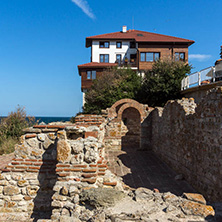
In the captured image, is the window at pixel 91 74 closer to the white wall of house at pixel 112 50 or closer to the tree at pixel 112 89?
the white wall of house at pixel 112 50

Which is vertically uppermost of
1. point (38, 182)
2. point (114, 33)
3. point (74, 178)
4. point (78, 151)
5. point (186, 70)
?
point (114, 33)

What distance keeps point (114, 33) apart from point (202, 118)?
30.8 meters

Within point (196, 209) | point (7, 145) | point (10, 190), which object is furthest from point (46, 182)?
point (7, 145)

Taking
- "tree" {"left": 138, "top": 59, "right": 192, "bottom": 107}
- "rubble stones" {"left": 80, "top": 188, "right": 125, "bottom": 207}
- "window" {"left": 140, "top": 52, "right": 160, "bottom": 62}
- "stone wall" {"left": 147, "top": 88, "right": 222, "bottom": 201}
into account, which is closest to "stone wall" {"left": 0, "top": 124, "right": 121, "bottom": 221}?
"rubble stones" {"left": 80, "top": 188, "right": 125, "bottom": 207}

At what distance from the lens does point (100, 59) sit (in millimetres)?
33438

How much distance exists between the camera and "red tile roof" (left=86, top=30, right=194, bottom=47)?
30.1 meters

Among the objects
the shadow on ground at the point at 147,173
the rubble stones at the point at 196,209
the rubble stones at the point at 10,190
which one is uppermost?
the rubble stones at the point at 196,209

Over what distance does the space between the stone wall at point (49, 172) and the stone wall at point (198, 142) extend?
101 inches

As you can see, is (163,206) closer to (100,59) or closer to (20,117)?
(20,117)

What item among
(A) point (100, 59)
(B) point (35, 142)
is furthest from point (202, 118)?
A: (A) point (100, 59)

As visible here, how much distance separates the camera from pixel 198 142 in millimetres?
6758

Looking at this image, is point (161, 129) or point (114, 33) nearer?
point (161, 129)

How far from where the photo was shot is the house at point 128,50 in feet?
98.0

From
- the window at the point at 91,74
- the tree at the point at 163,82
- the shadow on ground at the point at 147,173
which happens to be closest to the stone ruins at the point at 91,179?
the shadow on ground at the point at 147,173
